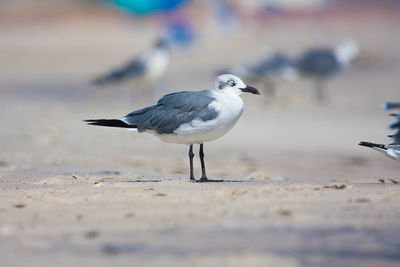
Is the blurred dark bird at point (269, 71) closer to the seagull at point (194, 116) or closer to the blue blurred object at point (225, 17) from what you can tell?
the seagull at point (194, 116)

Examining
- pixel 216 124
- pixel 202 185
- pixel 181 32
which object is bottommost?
pixel 202 185

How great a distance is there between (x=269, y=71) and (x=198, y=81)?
402 cm

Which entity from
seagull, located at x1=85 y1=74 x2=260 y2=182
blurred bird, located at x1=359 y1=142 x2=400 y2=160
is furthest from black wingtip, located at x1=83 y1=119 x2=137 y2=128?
blurred bird, located at x1=359 y1=142 x2=400 y2=160

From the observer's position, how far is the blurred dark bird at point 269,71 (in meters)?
18.4

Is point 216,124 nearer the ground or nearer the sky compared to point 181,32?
nearer the ground

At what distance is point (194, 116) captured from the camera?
22.1 ft

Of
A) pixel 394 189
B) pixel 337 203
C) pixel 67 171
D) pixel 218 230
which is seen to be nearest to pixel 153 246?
pixel 218 230

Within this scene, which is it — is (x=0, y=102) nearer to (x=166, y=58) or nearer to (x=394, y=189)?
(x=166, y=58)

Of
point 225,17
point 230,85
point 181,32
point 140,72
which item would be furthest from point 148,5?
point 230,85

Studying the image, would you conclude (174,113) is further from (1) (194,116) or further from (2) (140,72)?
(2) (140,72)

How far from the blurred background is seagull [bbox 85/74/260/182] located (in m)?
1.32

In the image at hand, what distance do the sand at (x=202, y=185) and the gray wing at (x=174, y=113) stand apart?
1.64 feet

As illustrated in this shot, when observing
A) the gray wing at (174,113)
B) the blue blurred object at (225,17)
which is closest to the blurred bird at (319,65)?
the gray wing at (174,113)

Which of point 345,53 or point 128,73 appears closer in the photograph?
point 128,73
